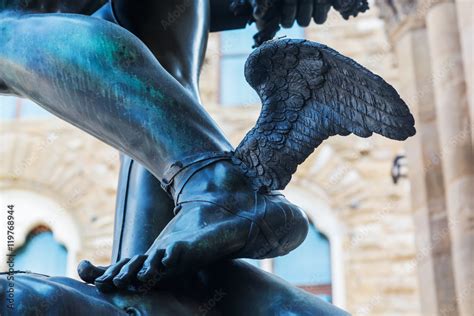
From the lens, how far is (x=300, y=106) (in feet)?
3.44

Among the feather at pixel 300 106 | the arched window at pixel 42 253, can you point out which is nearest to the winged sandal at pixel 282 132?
the feather at pixel 300 106

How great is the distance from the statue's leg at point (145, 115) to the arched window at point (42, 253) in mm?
9255

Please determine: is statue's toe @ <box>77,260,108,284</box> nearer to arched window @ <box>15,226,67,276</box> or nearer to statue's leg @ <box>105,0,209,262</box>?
statue's leg @ <box>105,0,209,262</box>

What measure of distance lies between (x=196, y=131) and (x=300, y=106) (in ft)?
0.32

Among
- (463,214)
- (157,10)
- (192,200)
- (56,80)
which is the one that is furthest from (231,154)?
(463,214)

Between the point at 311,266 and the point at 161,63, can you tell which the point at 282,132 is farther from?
the point at 311,266

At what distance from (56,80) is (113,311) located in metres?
0.23

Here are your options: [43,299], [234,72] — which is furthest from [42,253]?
[43,299]

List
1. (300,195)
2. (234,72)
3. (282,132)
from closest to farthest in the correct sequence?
(282,132) < (300,195) < (234,72)

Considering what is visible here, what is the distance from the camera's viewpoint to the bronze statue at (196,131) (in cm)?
98

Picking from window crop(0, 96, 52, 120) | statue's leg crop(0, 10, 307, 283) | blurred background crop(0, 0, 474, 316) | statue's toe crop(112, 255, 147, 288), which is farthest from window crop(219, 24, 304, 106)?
statue's toe crop(112, 255, 147, 288)

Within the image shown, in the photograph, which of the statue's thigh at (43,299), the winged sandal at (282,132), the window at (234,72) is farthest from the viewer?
the window at (234,72)

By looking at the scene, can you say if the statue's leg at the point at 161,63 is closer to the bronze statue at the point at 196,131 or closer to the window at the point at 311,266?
the bronze statue at the point at 196,131

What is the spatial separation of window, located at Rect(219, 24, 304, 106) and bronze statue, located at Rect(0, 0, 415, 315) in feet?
32.8
